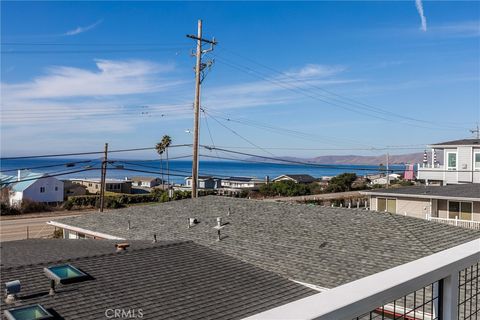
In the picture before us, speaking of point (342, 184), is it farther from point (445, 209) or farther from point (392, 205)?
point (445, 209)

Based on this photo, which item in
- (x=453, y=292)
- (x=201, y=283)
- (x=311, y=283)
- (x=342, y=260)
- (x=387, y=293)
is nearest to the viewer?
(x=387, y=293)

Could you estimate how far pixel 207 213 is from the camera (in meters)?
18.5

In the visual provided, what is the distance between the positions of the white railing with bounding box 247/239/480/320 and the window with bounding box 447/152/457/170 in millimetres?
34178

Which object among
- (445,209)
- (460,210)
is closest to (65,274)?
(460,210)

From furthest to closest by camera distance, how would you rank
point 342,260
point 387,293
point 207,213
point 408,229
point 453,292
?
1. point 207,213
2. point 408,229
3. point 342,260
4. point 453,292
5. point 387,293

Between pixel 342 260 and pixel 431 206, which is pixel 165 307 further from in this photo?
pixel 431 206

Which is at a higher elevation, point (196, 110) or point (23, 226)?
point (196, 110)

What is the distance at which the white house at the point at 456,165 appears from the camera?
31.3 meters

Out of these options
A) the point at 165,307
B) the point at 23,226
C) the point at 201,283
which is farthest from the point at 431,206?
the point at 23,226

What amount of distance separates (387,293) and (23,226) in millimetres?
34261

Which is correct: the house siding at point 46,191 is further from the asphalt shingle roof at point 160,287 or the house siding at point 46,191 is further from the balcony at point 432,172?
the asphalt shingle roof at point 160,287

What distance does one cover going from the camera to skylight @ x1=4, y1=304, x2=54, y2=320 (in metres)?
6.64

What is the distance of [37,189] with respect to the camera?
4962 cm

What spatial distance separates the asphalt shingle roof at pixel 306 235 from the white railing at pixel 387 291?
8181 mm
